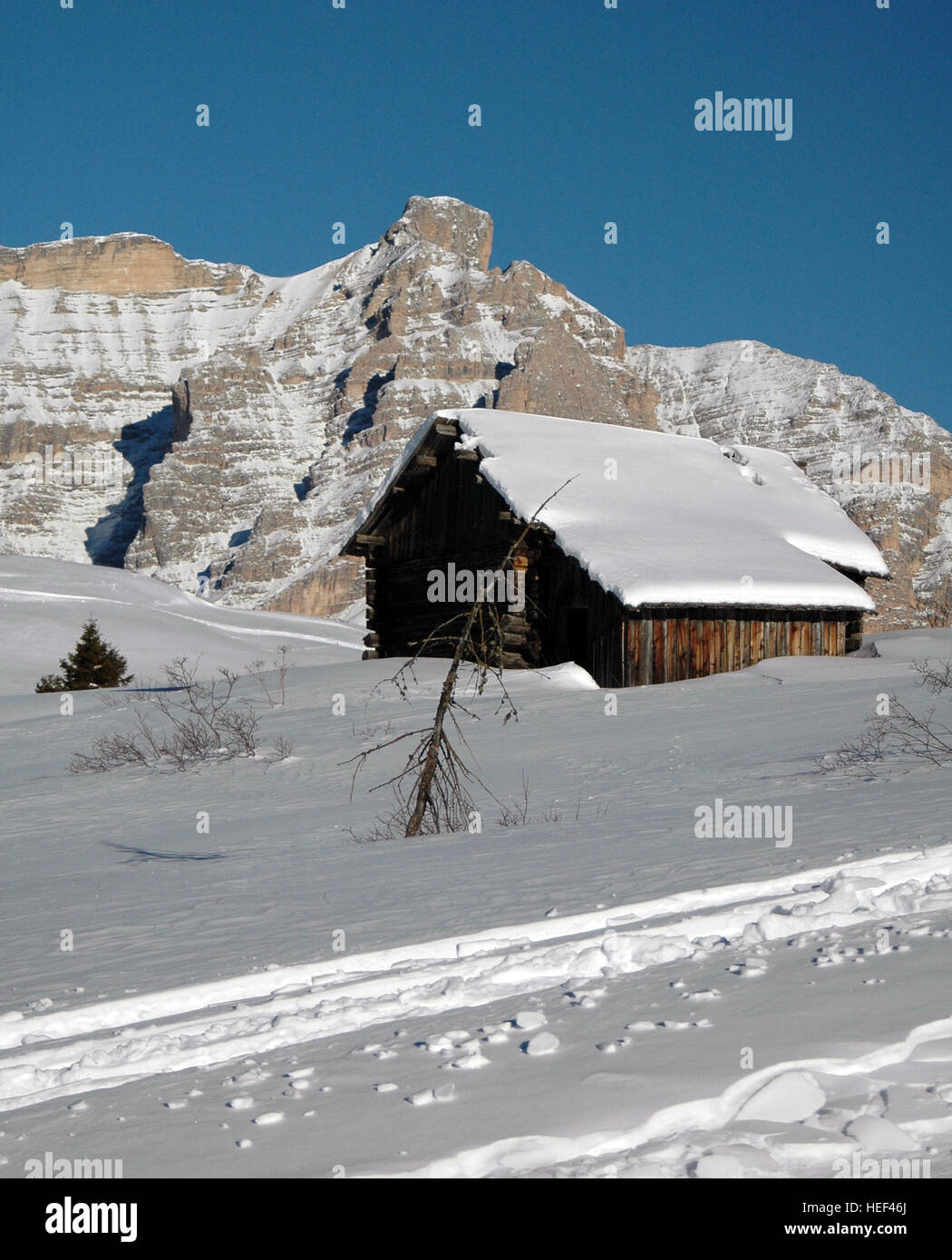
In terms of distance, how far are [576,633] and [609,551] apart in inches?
99.3

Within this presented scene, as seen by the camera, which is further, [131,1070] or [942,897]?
[942,897]

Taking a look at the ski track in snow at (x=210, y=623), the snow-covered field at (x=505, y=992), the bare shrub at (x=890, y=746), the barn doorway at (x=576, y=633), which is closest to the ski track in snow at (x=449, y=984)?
the snow-covered field at (x=505, y=992)

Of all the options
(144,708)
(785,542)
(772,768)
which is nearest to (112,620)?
(144,708)

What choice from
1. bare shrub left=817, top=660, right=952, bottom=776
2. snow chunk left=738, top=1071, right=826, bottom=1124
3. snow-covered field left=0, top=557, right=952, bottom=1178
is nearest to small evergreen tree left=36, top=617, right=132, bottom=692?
snow-covered field left=0, top=557, right=952, bottom=1178

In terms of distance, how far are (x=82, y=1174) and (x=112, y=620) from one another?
42.9 meters

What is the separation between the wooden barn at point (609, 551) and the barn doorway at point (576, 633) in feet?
0.12

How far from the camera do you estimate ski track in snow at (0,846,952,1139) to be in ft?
10.8

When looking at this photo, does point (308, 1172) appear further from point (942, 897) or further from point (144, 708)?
point (144, 708)

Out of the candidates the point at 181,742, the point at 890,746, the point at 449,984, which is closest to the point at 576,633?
the point at 181,742

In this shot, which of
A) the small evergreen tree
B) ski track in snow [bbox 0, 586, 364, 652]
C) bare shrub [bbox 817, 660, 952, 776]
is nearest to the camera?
bare shrub [bbox 817, 660, 952, 776]

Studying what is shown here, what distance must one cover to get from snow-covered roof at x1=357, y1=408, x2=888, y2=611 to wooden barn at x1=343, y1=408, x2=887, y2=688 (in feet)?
0.14

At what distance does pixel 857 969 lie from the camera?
139 inches

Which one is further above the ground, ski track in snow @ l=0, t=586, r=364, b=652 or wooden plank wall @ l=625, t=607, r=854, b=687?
ski track in snow @ l=0, t=586, r=364, b=652

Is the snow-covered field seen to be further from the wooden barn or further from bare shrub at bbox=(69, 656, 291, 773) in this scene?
the wooden barn
